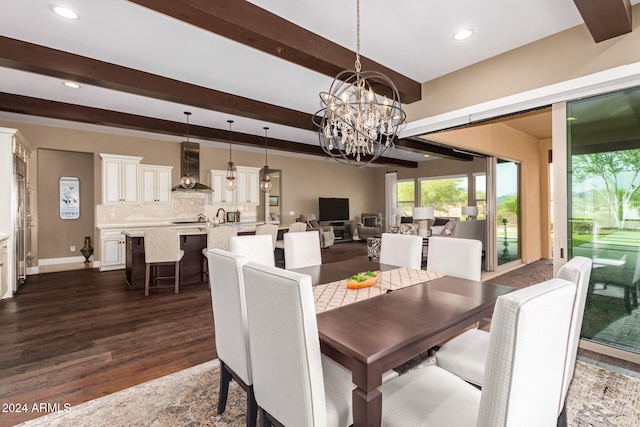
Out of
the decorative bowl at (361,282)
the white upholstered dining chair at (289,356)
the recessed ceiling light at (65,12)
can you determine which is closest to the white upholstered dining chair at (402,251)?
the decorative bowl at (361,282)

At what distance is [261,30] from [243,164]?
631 cm

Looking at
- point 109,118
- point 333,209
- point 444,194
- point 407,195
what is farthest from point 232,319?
point 407,195

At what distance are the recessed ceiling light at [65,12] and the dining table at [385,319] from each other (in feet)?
9.42

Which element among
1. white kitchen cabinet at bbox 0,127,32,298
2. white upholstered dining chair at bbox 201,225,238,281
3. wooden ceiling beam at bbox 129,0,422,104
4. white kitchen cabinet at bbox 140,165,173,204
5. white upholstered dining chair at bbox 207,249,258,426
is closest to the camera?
white upholstered dining chair at bbox 207,249,258,426

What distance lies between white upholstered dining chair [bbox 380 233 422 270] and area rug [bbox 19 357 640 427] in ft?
4.58

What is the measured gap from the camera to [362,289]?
6.59ft

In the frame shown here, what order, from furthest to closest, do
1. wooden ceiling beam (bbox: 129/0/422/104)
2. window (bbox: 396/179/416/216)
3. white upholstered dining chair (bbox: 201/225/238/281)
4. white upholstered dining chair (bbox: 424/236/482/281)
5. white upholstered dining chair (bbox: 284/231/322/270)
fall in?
window (bbox: 396/179/416/216)
white upholstered dining chair (bbox: 201/225/238/281)
white upholstered dining chair (bbox: 284/231/322/270)
white upholstered dining chair (bbox: 424/236/482/281)
wooden ceiling beam (bbox: 129/0/422/104)

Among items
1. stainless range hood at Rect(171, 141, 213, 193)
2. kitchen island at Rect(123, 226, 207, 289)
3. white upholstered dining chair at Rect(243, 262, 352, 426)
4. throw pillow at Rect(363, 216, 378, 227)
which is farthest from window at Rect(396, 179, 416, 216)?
white upholstered dining chair at Rect(243, 262, 352, 426)

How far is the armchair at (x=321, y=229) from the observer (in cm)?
886

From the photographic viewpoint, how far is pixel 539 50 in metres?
2.83

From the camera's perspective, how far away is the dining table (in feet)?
3.75

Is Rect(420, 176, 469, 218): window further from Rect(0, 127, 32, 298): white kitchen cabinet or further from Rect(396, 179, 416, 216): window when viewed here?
Rect(0, 127, 32, 298): white kitchen cabinet

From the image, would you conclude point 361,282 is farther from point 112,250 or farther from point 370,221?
point 370,221

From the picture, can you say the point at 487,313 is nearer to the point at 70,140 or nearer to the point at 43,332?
the point at 43,332
